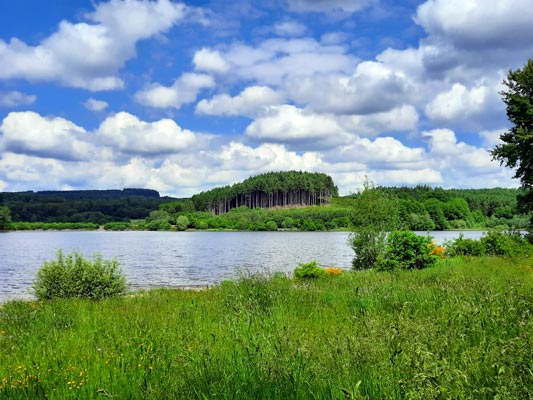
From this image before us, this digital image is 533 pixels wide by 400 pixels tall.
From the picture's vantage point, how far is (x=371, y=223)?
1187 inches

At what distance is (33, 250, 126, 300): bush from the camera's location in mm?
16594

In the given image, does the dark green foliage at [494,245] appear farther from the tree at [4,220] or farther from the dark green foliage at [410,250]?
the tree at [4,220]

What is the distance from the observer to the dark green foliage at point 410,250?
25422mm

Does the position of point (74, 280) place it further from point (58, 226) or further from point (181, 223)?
point (58, 226)

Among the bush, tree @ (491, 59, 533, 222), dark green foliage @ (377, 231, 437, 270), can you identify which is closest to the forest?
tree @ (491, 59, 533, 222)

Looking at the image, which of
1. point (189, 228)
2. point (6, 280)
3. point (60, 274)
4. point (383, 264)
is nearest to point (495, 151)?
point (383, 264)

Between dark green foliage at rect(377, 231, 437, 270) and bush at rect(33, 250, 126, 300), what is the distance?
51.5ft

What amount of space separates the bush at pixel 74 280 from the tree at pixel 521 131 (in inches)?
1252

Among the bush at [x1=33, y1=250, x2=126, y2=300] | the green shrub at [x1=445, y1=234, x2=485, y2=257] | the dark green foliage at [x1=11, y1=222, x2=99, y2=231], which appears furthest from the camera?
the dark green foliage at [x1=11, y1=222, x2=99, y2=231]

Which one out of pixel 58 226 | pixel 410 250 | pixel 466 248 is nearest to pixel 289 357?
pixel 410 250

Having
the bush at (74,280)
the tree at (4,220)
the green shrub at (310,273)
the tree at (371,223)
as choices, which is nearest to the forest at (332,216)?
the tree at (4,220)

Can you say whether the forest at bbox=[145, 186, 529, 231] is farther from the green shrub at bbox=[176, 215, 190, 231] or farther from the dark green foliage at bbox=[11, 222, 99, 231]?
the dark green foliage at bbox=[11, 222, 99, 231]

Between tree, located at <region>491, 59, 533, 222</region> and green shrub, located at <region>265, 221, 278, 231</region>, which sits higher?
tree, located at <region>491, 59, 533, 222</region>

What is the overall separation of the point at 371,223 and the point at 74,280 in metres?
20.6
